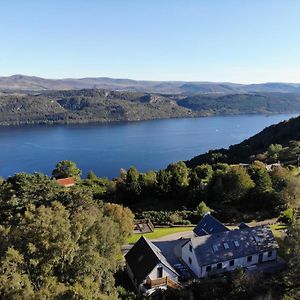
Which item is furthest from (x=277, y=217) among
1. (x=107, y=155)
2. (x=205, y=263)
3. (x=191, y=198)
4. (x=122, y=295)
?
(x=107, y=155)

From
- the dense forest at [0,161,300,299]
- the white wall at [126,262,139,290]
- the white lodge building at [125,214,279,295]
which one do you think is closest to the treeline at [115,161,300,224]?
the dense forest at [0,161,300,299]

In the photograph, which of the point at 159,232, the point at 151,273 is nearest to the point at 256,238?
the point at 151,273

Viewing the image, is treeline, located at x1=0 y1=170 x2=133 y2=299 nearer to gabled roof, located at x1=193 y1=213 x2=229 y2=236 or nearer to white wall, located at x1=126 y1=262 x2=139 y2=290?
white wall, located at x1=126 y1=262 x2=139 y2=290

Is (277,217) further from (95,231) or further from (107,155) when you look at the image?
(107,155)

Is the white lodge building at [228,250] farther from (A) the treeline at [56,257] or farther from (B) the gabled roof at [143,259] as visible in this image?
(A) the treeline at [56,257]

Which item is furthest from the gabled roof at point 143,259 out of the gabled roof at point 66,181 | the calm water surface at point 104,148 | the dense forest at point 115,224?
the calm water surface at point 104,148

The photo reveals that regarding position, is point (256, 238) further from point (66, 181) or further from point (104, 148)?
point (104, 148)
